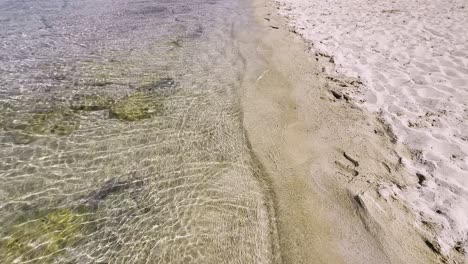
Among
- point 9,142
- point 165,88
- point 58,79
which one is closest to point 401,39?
point 165,88

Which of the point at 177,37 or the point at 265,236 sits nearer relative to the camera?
the point at 265,236

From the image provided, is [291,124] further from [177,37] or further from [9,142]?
[177,37]

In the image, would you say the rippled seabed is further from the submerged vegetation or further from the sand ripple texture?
the sand ripple texture

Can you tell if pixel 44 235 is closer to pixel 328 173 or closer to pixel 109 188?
pixel 109 188

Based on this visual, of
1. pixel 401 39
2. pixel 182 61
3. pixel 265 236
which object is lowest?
pixel 265 236

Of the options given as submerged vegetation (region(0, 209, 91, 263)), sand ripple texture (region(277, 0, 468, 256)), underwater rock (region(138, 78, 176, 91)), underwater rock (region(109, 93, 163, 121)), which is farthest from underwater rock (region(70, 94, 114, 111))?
sand ripple texture (region(277, 0, 468, 256))
